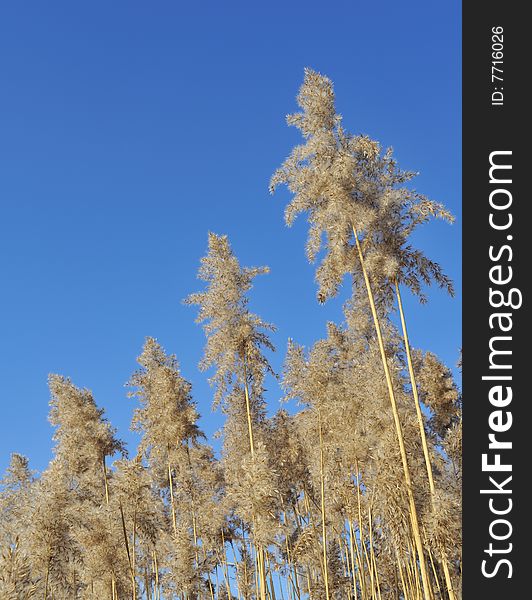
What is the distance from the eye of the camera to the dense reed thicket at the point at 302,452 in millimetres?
8789

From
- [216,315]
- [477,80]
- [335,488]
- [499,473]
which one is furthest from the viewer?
[216,315]

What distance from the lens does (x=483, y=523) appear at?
4234 millimetres

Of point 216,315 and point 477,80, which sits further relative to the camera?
point 216,315

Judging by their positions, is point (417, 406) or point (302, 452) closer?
point (417, 406)

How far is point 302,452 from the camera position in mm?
14633

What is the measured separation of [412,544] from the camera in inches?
349

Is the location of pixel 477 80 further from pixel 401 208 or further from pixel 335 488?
pixel 335 488

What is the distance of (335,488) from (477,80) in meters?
8.06

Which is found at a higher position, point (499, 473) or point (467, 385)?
point (467, 385)

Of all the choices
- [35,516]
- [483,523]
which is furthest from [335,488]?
[483,523]

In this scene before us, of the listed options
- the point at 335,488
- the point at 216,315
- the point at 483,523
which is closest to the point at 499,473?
the point at 483,523

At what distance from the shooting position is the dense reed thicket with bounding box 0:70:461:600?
879cm

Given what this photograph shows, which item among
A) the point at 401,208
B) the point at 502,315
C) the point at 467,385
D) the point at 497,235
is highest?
the point at 401,208

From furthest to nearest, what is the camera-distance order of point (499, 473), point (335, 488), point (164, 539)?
point (164, 539)
point (335, 488)
point (499, 473)
